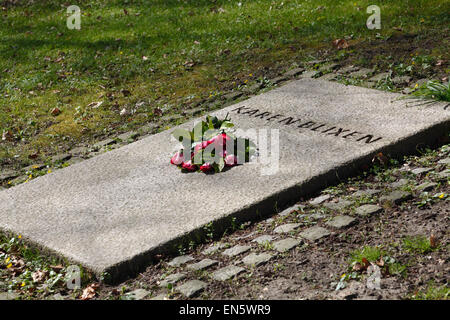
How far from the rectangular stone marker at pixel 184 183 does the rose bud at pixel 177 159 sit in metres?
0.05

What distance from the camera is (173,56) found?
28.3ft

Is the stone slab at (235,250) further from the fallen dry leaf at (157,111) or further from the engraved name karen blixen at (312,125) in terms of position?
the fallen dry leaf at (157,111)

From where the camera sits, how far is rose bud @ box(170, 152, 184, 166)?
5.23 m

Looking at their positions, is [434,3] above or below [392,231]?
above

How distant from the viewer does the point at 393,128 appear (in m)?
5.25

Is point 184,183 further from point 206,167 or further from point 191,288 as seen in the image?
point 191,288

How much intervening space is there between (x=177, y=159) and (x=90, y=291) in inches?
63.6

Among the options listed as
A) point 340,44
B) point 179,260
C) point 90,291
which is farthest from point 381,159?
point 340,44

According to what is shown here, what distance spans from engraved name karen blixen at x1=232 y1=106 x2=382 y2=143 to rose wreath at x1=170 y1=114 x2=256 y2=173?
493 millimetres

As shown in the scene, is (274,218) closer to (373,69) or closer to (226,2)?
(373,69)

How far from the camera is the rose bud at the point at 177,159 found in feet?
17.2

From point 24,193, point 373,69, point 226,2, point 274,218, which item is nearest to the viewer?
point 274,218

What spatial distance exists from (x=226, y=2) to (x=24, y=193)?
6.33 meters
